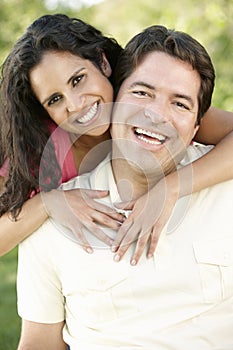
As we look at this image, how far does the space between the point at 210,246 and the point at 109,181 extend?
→ 0.39 m

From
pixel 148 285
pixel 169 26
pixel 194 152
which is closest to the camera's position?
pixel 148 285

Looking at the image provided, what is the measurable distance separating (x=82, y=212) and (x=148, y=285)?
0.31 meters

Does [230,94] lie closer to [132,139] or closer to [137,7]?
[132,139]

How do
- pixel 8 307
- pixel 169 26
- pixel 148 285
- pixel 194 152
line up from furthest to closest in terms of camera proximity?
pixel 169 26, pixel 8 307, pixel 194 152, pixel 148 285

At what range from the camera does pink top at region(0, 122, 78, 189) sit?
2607 mm

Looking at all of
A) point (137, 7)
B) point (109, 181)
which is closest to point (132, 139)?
point (109, 181)

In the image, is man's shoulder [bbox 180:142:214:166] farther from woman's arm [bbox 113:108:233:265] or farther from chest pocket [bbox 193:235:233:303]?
chest pocket [bbox 193:235:233:303]

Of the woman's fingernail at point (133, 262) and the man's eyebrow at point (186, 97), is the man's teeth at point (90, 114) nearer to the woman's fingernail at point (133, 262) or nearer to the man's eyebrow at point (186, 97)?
Answer: the man's eyebrow at point (186, 97)

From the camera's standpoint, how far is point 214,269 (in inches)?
86.9

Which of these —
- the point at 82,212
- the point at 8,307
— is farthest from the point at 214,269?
the point at 8,307

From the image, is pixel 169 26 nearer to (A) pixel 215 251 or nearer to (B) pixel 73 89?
(B) pixel 73 89

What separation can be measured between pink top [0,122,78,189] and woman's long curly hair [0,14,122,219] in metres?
0.03

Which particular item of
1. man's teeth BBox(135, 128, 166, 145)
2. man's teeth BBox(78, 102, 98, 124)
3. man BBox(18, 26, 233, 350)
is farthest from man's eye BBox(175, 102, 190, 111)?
man's teeth BBox(78, 102, 98, 124)

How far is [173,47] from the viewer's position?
7.55 feet
